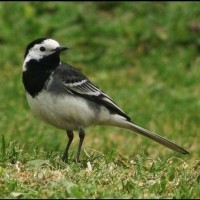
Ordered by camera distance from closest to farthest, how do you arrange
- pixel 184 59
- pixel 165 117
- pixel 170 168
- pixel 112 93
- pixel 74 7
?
pixel 170 168, pixel 165 117, pixel 112 93, pixel 184 59, pixel 74 7

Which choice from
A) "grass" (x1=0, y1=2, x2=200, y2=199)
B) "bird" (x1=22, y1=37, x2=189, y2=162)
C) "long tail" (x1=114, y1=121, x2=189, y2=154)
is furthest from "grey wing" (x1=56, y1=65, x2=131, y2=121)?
"grass" (x1=0, y1=2, x2=200, y2=199)

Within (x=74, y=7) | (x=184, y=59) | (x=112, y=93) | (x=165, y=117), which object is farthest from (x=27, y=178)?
(x=74, y=7)

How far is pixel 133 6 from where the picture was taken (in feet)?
53.6

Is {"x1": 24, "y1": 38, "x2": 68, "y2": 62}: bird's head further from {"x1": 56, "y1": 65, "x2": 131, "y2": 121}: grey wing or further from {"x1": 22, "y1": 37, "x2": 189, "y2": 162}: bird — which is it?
{"x1": 56, "y1": 65, "x2": 131, "y2": 121}: grey wing

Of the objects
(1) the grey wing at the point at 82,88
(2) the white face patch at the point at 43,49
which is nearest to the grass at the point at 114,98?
(1) the grey wing at the point at 82,88

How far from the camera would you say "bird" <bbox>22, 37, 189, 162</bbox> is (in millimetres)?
8219

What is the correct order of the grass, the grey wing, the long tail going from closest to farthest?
the grass
the grey wing
the long tail

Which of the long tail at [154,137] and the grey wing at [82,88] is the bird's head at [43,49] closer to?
the grey wing at [82,88]

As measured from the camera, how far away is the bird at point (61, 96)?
8.22m

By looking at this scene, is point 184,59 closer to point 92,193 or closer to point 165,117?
point 165,117

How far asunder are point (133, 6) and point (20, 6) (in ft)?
6.75

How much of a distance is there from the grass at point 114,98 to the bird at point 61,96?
31cm

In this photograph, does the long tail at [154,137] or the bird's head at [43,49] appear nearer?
the bird's head at [43,49]

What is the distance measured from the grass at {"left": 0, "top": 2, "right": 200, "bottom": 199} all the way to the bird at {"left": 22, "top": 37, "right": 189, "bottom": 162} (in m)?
0.31
